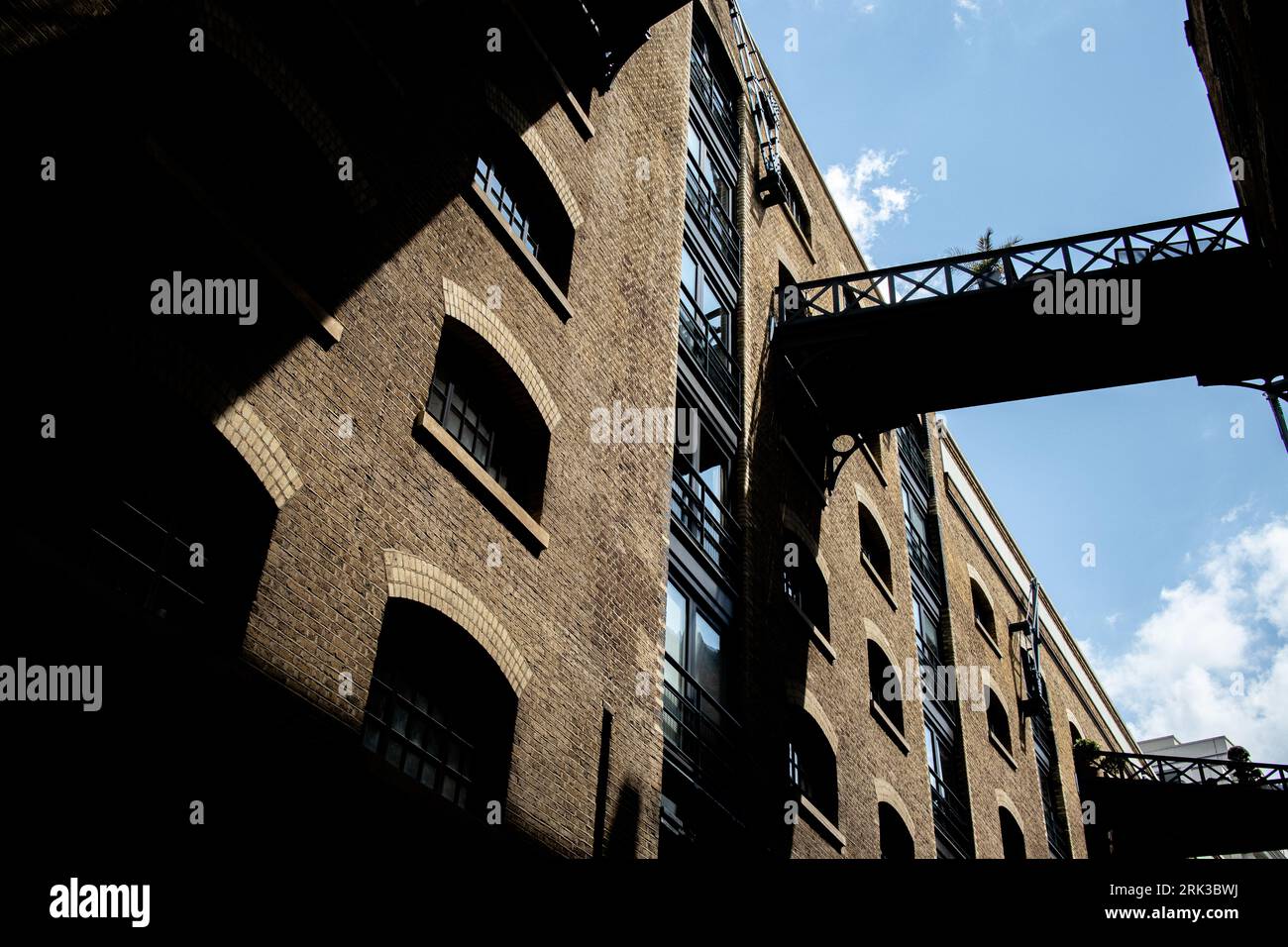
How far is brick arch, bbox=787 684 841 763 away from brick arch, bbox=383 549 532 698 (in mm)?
5871

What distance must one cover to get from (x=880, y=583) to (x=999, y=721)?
24.2ft

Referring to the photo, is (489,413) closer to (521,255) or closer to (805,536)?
(521,255)

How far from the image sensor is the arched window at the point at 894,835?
52.6 feet

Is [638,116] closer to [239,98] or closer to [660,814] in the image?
[239,98]

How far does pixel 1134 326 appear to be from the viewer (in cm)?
1459

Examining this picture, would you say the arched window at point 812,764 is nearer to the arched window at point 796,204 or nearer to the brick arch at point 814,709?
the brick arch at point 814,709

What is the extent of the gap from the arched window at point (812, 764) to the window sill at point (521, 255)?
624 centimetres

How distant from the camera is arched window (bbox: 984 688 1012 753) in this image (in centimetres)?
2297

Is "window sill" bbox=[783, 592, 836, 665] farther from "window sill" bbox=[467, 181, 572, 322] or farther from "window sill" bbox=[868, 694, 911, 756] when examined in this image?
"window sill" bbox=[467, 181, 572, 322]

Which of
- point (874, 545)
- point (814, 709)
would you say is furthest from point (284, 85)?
point (874, 545)

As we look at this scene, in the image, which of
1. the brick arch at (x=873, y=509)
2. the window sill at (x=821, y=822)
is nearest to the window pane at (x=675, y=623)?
the window sill at (x=821, y=822)

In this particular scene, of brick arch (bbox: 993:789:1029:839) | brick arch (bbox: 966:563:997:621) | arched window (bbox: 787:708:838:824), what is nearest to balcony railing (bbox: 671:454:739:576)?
arched window (bbox: 787:708:838:824)

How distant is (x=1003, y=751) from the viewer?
22.2 metres
